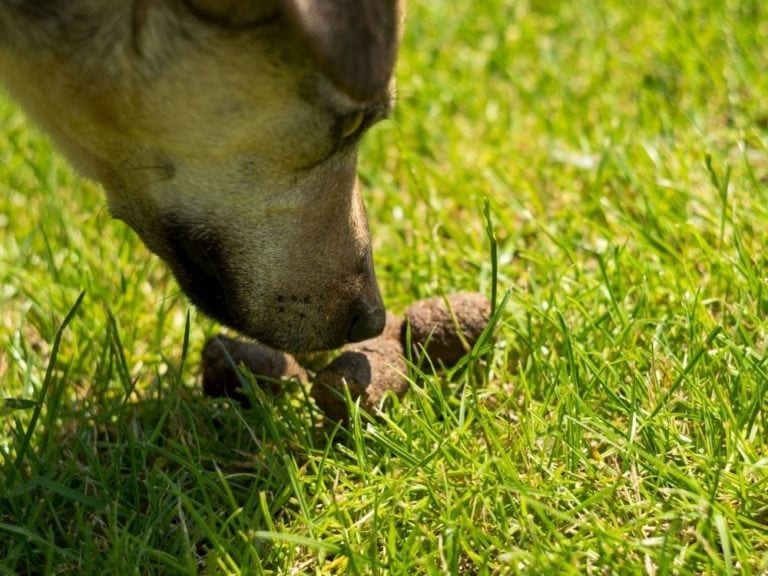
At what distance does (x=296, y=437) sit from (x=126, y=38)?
1.15m

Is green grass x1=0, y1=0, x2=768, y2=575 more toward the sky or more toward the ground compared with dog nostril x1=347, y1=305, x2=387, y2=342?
more toward the ground

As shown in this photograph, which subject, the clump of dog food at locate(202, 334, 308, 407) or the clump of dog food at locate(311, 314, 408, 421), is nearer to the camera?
the clump of dog food at locate(311, 314, 408, 421)

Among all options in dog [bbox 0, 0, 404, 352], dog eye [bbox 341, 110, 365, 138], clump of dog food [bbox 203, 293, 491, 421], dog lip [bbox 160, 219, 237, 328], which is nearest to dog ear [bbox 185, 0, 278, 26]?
dog [bbox 0, 0, 404, 352]

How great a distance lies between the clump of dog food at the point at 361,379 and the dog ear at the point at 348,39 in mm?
829

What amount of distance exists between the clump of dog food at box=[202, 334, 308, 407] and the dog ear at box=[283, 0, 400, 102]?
1000 millimetres

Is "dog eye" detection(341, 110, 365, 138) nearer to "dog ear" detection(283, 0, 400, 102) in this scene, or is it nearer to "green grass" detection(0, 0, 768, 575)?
"dog ear" detection(283, 0, 400, 102)

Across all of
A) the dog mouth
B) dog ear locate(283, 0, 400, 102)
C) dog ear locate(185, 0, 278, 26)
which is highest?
dog ear locate(185, 0, 278, 26)

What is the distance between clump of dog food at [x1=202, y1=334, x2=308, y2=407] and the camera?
3303 millimetres

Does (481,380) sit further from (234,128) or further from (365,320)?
(234,128)

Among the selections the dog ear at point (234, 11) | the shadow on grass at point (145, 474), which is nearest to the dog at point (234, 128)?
the dog ear at point (234, 11)

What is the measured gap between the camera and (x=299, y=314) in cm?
303

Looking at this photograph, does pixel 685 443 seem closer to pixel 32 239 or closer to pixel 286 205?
pixel 286 205

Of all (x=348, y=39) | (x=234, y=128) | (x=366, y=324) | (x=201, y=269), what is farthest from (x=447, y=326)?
(x=348, y=39)

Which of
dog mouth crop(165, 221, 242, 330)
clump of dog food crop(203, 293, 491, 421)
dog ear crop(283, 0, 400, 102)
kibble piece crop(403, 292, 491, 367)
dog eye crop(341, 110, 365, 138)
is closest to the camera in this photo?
dog ear crop(283, 0, 400, 102)
